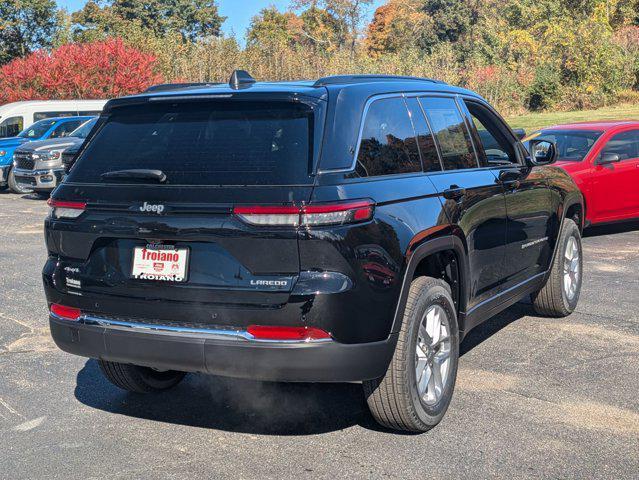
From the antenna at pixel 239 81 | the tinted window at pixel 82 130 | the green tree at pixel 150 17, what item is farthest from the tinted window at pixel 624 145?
the green tree at pixel 150 17

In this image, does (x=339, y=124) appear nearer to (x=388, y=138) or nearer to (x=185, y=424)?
(x=388, y=138)

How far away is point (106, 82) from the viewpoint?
3169 centimetres

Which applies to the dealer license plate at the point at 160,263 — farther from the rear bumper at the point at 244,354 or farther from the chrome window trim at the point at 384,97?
the chrome window trim at the point at 384,97

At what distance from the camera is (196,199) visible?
3949 mm

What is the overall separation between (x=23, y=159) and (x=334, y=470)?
16592mm

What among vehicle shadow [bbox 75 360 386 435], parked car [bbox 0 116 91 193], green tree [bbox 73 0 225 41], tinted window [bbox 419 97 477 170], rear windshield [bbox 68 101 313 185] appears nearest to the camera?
rear windshield [bbox 68 101 313 185]

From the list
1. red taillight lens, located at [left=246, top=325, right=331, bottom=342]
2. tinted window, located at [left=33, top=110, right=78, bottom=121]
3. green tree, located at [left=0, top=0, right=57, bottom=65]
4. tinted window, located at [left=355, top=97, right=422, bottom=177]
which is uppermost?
green tree, located at [left=0, top=0, right=57, bottom=65]

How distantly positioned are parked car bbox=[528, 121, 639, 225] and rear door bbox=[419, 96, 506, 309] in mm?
5870

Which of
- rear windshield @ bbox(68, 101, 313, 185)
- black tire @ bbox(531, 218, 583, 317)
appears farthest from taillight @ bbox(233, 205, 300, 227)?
black tire @ bbox(531, 218, 583, 317)

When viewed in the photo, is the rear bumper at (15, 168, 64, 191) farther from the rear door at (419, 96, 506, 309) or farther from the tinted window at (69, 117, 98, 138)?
the rear door at (419, 96, 506, 309)

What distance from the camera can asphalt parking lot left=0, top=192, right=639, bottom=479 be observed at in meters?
4.06

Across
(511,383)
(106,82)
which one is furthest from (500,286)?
(106,82)

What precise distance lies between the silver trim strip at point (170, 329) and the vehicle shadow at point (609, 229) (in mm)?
8775

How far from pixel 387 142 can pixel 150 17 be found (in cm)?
7266
